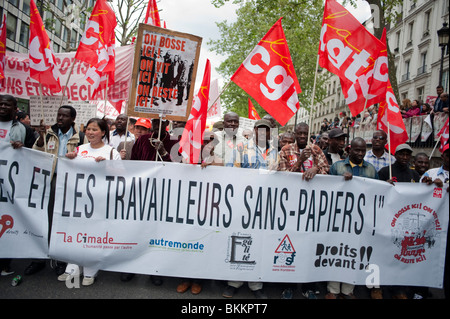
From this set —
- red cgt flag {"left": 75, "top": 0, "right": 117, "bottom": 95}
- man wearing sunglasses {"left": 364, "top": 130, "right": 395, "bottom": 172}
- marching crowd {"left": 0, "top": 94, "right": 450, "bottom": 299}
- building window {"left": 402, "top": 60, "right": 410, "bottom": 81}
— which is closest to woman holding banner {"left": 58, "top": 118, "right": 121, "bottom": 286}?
marching crowd {"left": 0, "top": 94, "right": 450, "bottom": 299}

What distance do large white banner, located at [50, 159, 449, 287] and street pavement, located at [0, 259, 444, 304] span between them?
220mm

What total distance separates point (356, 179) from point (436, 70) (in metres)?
27.6

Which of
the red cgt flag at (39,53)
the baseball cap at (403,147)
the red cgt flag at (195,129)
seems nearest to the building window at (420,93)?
the baseball cap at (403,147)

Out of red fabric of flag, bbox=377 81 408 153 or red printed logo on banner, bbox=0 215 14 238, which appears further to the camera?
red fabric of flag, bbox=377 81 408 153

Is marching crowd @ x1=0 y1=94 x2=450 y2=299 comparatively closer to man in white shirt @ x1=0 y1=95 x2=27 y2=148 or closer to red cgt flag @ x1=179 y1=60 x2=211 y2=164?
man in white shirt @ x1=0 y1=95 x2=27 y2=148

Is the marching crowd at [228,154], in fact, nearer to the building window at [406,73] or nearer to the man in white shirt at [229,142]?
the man in white shirt at [229,142]

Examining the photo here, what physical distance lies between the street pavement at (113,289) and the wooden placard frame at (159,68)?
6.21ft

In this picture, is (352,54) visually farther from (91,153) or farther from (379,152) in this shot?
(91,153)

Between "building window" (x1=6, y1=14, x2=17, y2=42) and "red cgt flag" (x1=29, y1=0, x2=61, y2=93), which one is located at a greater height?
"building window" (x1=6, y1=14, x2=17, y2=42)

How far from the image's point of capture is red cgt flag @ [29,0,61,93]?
4.67m

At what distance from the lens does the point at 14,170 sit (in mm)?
3672

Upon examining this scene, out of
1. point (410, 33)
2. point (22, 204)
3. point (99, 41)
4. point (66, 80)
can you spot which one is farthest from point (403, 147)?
point (410, 33)

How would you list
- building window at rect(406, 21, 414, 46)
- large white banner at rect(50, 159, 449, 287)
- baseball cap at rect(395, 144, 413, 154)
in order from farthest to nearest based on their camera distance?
1. building window at rect(406, 21, 414, 46)
2. baseball cap at rect(395, 144, 413, 154)
3. large white banner at rect(50, 159, 449, 287)
